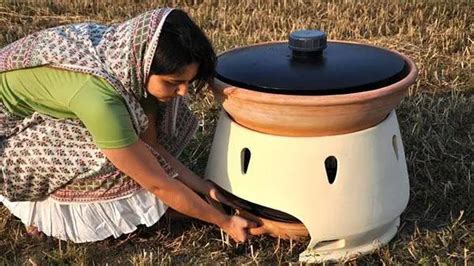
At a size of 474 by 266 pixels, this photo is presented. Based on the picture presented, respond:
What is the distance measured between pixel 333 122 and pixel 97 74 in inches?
26.5

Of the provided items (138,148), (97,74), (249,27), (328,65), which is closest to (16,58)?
(97,74)

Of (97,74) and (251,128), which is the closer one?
(97,74)

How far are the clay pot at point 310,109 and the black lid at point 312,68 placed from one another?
1.4 inches

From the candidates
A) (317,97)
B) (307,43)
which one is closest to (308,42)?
(307,43)

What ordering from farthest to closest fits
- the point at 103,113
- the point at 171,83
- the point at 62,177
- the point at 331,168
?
the point at 331,168 < the point at 62,177 < the point at 171,83 < the point at 103,113

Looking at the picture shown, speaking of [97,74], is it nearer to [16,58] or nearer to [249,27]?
[16,58]

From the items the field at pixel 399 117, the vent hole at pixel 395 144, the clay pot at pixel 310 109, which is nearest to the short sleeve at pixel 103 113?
the clay pot at pixel 310 109

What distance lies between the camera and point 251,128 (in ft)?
8.13

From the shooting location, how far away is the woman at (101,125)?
2275 mm

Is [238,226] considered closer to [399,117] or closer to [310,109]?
[310,109]

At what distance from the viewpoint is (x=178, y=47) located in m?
2.25

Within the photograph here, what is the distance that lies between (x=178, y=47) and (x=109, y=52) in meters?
0.23

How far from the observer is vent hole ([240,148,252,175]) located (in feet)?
8.29

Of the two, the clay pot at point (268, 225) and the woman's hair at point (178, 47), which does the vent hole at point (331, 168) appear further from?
the woman's hair at point (178, 47)
